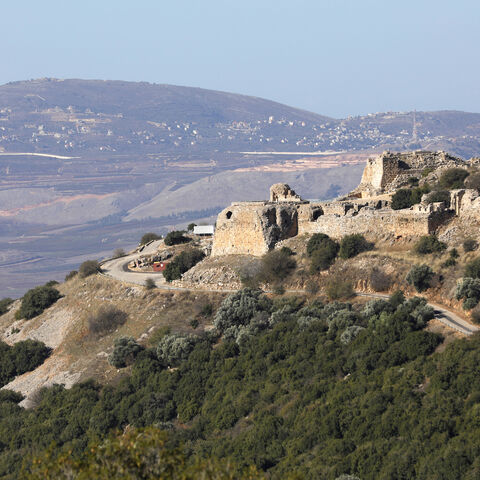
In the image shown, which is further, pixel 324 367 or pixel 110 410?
pixel 110 410

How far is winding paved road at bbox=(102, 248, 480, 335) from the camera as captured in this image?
36497 mm

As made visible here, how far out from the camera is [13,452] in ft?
131

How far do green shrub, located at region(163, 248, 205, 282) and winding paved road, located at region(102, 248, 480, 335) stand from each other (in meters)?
0.63

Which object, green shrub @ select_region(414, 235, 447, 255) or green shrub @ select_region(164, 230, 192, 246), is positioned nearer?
green shrub @ select_region(414, 235, 447, 255)

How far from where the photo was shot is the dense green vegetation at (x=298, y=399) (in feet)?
96.1

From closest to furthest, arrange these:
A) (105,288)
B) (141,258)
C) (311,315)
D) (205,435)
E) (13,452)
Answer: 1. (205,435)
2. (13,452)
3. (311,315)
4. (105,288)
5. (141,258)

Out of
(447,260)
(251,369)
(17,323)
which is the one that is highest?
(447,260)

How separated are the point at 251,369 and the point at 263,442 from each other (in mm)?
6990

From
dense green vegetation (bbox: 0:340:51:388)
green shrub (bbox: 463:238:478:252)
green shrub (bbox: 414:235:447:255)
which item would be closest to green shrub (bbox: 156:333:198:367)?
dense green vegetation (bbox: 0:340:51:388)

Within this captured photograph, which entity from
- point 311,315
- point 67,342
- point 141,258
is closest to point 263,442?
point 311,315

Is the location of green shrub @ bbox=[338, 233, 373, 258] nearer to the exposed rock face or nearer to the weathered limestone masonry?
the weathered limestone masonry

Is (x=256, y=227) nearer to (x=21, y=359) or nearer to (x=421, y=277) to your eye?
(x=421, y=277)

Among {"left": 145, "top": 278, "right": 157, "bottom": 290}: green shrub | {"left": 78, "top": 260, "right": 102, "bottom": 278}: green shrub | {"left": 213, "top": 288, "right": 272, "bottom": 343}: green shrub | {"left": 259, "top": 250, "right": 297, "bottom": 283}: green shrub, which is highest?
{"left": 259, "top": 250, "right": 297, "bottom": 283}: green shrub

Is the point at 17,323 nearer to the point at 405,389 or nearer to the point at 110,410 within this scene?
the point at 110,410
